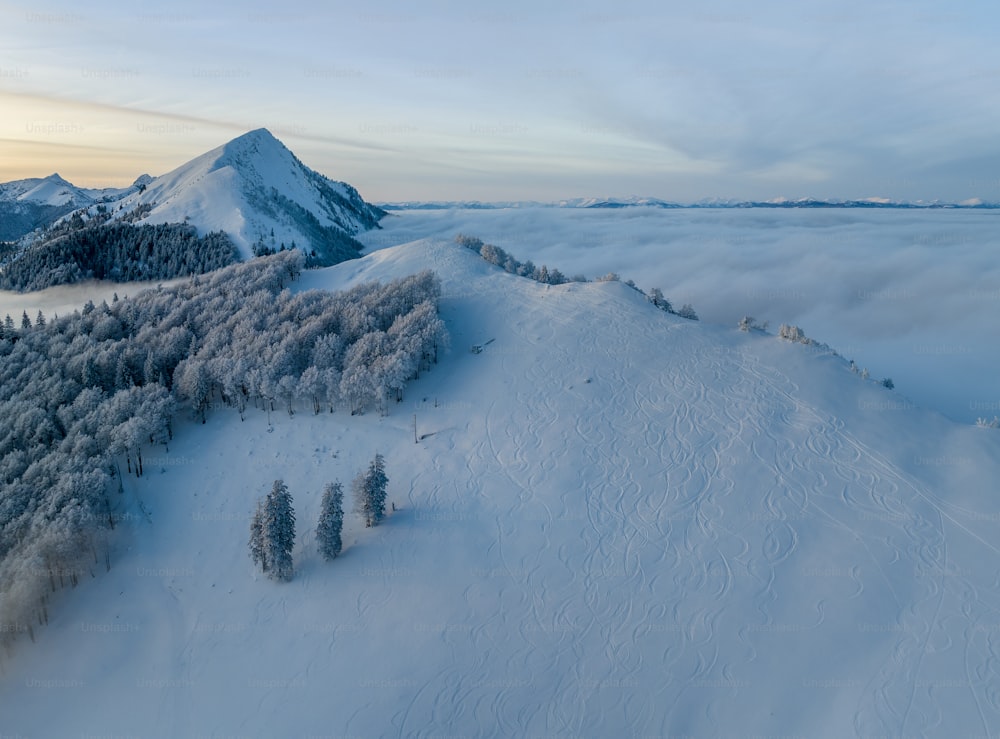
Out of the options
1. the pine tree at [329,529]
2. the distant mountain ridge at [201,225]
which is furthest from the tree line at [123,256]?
→ the pine tree at [329,529]

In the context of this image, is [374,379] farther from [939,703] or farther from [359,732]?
[939,703]

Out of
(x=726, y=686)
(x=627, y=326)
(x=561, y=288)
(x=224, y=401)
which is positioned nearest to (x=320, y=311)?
(x=224, y=401)

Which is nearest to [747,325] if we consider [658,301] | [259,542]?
[658,301]

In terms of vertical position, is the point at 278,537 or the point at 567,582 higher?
the point at 278,537

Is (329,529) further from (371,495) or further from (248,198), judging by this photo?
(248,198)

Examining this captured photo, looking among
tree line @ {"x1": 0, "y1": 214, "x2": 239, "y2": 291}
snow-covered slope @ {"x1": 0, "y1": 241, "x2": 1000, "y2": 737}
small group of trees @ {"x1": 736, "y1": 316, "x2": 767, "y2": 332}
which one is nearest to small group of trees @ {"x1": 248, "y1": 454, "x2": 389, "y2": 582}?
snow-covered slope @ {"x1": 0, "y1": 241, "x2": 1000, "y2": 737}

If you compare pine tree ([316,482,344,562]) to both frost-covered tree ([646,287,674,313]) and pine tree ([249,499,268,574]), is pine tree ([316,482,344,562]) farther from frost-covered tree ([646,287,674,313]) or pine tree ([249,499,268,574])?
frost-covered tree ([646,287,674,313])

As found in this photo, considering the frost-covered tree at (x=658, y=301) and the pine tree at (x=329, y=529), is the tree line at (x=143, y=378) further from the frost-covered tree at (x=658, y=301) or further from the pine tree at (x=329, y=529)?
the frost-covered tree at (x=658, y=301)
